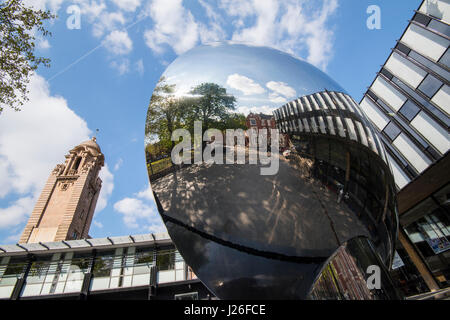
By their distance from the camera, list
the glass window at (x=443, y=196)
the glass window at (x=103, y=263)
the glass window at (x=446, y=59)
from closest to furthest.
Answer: the glass window at (x=443, y=196)
the glass window at (x=446, y=59)
the glass window at (x=103, y=263)

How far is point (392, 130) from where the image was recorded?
48.0 ft

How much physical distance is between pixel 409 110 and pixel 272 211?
16749 millimetres

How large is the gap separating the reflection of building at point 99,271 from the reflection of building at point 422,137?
14058 millimetres

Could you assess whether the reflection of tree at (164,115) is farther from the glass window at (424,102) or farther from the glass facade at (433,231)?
the glass window at (424,102)

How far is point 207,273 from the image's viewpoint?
1.48m

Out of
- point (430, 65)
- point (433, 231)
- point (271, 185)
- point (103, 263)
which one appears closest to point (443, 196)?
point (433, 231)

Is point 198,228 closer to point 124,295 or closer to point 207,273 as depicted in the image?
point 207,273

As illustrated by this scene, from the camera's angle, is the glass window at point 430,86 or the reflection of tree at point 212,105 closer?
the reflection of tree at point 212,105

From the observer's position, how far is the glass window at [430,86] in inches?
490

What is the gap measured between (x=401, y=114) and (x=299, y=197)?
16.9 meters
